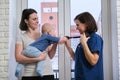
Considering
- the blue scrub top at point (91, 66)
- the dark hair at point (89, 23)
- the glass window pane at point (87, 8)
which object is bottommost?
the blue scrub top at point (91, 66)

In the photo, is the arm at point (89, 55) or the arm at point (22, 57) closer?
the arm at point (89, 55)

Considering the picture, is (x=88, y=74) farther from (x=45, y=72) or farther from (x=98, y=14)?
(x=98, y=14)

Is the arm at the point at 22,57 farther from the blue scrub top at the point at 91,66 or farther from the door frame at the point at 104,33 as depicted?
the door frame at the point at 104,33

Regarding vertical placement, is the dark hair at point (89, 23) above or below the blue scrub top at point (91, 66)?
above

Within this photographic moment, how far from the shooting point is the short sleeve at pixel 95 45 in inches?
73.7

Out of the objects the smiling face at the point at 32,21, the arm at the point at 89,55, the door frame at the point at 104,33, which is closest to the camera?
the arm at the point at 89,55

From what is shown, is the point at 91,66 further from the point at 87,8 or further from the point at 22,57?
the point at 87,8

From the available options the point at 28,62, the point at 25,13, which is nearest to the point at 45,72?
the point at 28,62

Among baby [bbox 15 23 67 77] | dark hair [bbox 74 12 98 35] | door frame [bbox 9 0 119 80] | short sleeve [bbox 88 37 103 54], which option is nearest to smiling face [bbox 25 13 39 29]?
baby [bbox 15 23 67 77]

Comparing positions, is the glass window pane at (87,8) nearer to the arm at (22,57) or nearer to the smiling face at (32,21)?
the smiling face at (32,21)

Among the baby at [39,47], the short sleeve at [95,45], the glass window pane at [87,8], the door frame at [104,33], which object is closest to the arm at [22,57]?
the baby at [39,47]

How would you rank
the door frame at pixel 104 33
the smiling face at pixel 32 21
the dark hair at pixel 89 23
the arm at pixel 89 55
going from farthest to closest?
the door frame at pixel 104 33
the smiling face at pixel 32 21
the dark hair at pixel 89 23
the arm at pixel 89 55

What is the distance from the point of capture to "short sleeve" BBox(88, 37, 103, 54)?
1871 mm

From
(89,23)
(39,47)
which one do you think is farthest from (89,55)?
(39,47)
